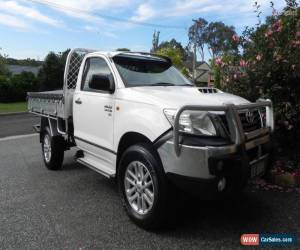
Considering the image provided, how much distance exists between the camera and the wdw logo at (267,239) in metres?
3.55

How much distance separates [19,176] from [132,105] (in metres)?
3.26

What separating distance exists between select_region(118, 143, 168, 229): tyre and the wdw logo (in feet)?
2.87

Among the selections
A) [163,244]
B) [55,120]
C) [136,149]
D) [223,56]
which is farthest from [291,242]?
[223,56]

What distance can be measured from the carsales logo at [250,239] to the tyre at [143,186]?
2.77 feet

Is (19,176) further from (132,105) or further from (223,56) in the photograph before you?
(223,56)

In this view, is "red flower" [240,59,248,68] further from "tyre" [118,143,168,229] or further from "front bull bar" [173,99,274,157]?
"tyre" [118,143,168,229]

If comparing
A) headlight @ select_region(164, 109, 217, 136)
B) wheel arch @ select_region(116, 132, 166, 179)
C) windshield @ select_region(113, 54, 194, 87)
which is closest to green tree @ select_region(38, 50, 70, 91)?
windshield @ select_region(113, 54, 194, 87)

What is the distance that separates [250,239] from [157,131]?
4.82 feet

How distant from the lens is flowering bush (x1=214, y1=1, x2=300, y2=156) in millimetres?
6012

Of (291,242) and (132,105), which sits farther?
(132,105)

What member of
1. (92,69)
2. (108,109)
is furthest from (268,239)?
(92,69)

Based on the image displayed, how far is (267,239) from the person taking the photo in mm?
3615

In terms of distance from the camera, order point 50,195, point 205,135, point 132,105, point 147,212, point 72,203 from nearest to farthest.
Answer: point 205,135
point 147,212
point 132,105
point 72,203
point 50,195

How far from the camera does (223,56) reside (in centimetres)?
793
